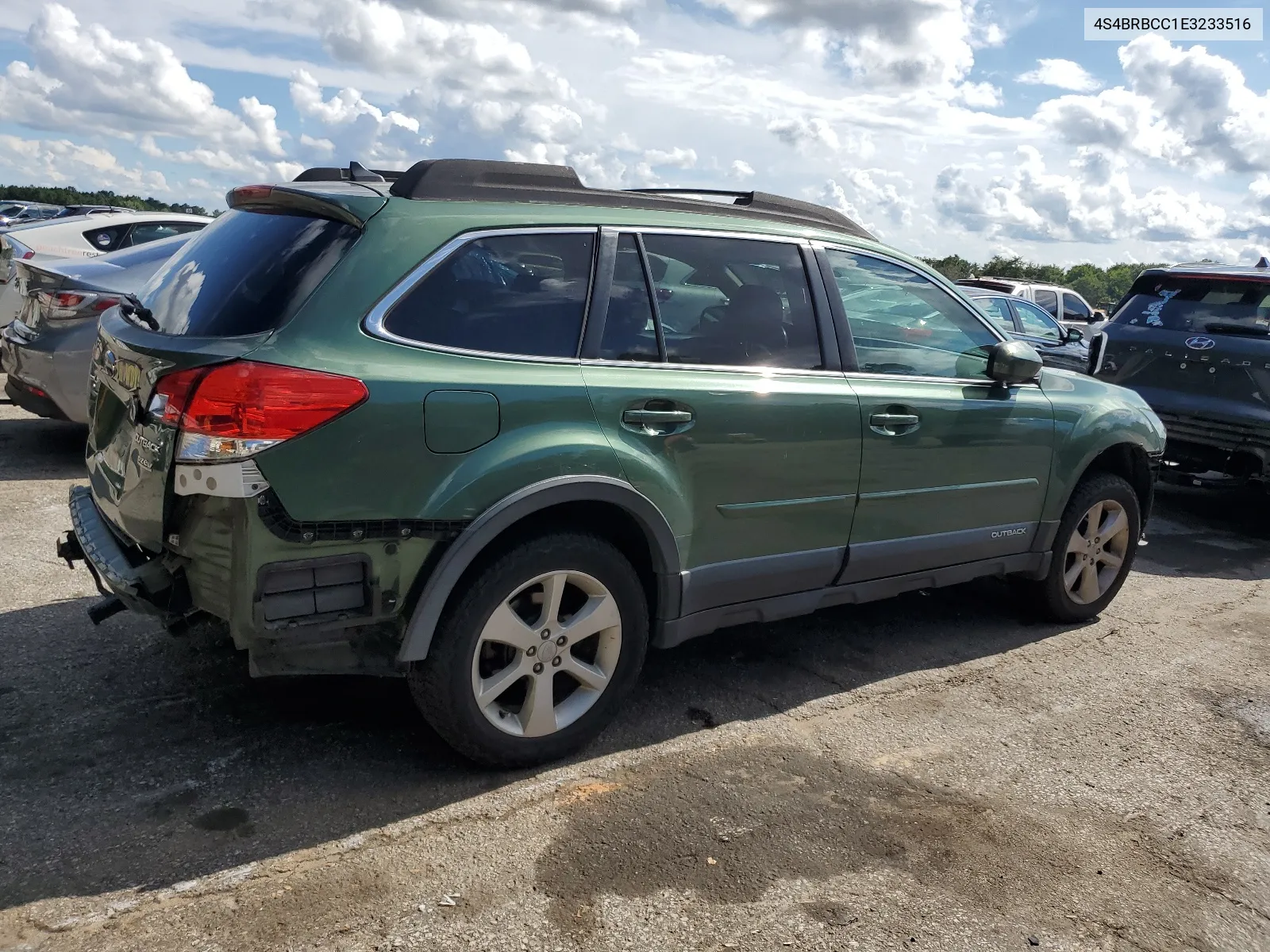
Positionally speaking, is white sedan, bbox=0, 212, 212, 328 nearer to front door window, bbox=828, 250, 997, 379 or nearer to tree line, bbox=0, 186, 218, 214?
front door window, bbox=828, 250, 997, 379

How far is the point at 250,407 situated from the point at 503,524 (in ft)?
2.55

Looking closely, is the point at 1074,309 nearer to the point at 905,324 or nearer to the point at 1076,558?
the point at 1076,558

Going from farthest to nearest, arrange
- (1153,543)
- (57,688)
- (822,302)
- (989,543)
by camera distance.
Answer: (1153,543)
(989,543)
(822,302)
(57,688)

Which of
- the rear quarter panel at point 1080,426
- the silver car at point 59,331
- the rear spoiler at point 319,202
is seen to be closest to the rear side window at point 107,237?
the silver car at point 59,331

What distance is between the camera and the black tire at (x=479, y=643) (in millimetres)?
3082

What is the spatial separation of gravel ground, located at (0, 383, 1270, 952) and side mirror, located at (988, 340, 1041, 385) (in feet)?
4.25

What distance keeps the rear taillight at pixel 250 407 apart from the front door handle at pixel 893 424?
2.09 meters

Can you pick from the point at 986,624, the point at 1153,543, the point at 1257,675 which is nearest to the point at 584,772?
the point at 986,624

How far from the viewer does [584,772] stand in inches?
134

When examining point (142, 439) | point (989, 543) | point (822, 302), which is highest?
point (822, 302)

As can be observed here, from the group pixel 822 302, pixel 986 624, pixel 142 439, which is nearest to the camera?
pixel 142 439

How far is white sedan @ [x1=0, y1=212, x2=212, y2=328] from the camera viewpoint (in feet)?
25.6

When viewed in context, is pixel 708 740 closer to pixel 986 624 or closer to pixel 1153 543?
pixel 986 624

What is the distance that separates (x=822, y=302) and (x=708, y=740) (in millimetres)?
1732
